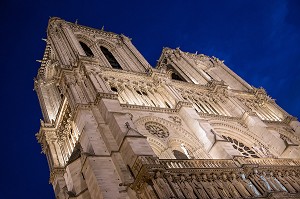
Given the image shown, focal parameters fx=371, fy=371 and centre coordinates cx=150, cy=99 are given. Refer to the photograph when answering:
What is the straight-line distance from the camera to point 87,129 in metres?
21.0

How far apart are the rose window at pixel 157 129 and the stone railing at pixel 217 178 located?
4.27m

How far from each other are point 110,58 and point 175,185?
62.6 feet

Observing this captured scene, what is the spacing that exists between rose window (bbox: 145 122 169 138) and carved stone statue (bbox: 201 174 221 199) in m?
5.37

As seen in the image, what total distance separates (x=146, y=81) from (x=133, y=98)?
2.92m

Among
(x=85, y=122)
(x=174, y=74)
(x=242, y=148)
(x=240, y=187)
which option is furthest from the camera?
(x=174, y=74)

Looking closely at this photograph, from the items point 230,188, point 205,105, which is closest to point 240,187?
point 230,188

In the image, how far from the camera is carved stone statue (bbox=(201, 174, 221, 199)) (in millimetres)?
18047

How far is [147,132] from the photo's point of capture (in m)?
23.1

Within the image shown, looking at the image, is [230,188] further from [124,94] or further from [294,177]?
[124,94]

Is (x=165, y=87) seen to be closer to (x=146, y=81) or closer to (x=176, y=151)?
(x=146, y=81)

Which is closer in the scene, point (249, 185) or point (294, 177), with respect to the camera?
point (249, 185)

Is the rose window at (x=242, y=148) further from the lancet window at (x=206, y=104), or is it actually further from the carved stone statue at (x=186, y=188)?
the carved stone statue at (x=186, y=188)

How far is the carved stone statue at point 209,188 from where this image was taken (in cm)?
1805

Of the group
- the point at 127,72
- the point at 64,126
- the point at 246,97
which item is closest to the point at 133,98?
the point at 127,72
